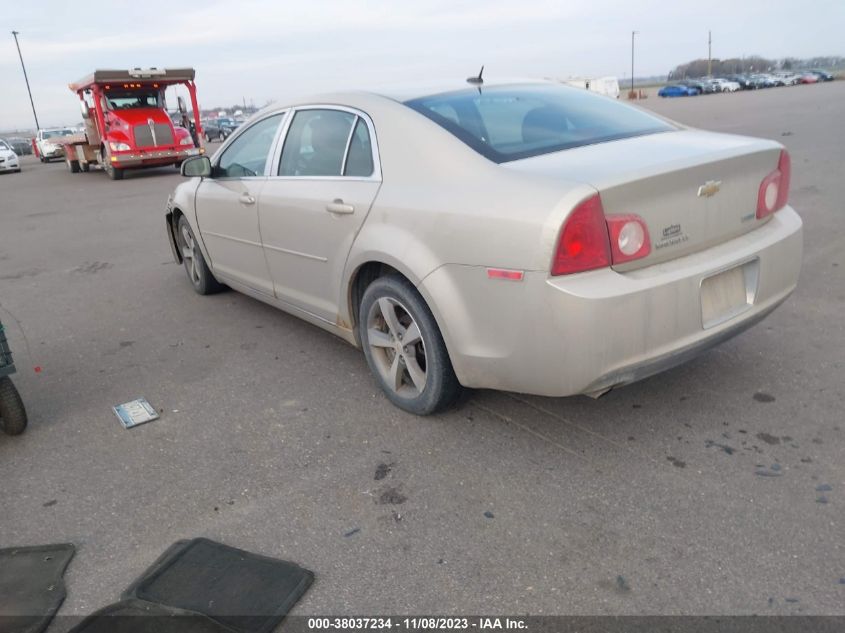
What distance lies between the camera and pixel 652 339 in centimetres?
270

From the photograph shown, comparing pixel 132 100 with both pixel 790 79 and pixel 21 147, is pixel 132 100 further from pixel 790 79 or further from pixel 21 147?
pixel 790 79

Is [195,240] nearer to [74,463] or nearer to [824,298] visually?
[74,463]

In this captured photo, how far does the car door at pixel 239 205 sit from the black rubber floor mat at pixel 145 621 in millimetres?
2523

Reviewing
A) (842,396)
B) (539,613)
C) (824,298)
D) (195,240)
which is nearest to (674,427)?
(842,396)

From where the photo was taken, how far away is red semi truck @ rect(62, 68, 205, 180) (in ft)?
59.1

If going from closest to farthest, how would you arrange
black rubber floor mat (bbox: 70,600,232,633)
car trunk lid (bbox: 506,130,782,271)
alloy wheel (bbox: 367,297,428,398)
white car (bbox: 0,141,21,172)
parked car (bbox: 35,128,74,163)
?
black rubber floor mat (bbox: 70,600,232,633)
car trunk lid (bbox: 506,130,782,271)
alloy wheel (bbox: 367,297,428,398)
white car (bbox: 0,141,21,172)
parked car (bbox: 35,128,74,163)

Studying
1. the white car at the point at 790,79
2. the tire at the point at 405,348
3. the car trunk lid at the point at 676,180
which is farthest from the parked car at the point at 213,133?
the white car at the point at 790,79

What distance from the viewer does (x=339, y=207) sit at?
3.57 m

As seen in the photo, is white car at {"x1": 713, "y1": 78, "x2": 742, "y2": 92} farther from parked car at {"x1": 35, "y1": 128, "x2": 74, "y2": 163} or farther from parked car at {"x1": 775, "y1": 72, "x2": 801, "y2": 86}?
parked car at {"x1": 35, "y1": 128, "x2": 74, "y2": 163}

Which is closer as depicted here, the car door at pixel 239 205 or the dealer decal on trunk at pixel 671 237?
the dealer decal on trunk at pixel 671 237

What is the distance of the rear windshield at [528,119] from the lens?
3.19 metres

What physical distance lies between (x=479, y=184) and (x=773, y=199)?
1524 mm

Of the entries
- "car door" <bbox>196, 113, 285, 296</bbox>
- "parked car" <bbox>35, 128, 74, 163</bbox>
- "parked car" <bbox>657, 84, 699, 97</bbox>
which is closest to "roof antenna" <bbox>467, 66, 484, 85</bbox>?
"car door" <bbox>196, 113, 285, 296</bbox>

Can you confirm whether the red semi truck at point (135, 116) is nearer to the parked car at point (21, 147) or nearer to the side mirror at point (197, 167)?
the side mirror at point (197, 167)
